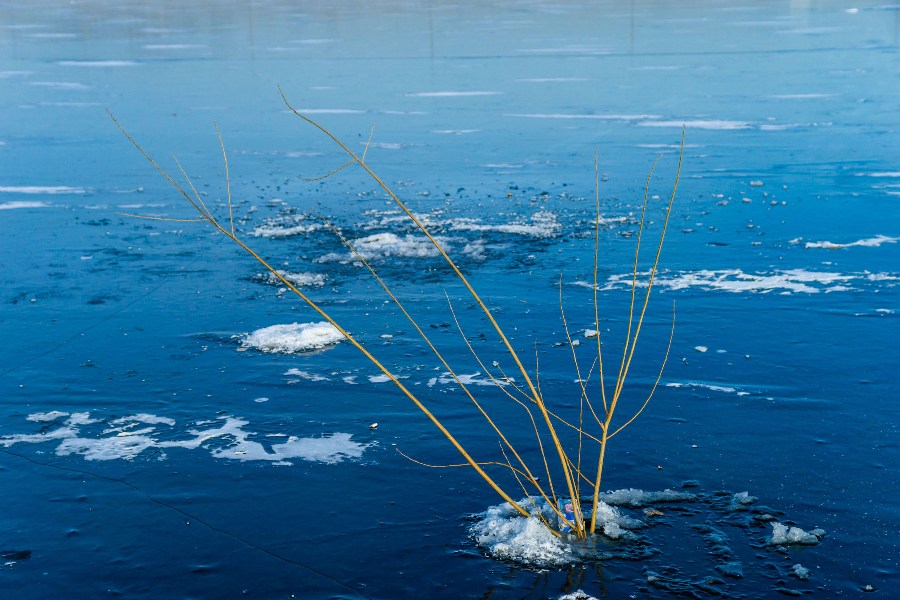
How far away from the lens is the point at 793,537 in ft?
13.1

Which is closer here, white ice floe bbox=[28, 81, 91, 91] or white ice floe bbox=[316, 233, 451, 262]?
white ice floe bbox=[316, 233, 451, 262]

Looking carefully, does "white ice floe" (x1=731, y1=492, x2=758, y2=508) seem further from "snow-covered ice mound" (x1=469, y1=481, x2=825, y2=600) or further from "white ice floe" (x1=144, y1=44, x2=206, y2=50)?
"white ice floe" (x1=144, y1=44, x2=206, y2=50)

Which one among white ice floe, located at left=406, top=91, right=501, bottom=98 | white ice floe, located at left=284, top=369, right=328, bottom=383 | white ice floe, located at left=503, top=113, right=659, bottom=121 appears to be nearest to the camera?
white ice floe, located at left=284, top=369, right=328, bottom=383

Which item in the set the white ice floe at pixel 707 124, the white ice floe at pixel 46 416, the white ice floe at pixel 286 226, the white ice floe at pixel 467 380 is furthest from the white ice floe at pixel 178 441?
the white ice floe at pixel 707 124

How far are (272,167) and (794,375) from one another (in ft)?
23.1

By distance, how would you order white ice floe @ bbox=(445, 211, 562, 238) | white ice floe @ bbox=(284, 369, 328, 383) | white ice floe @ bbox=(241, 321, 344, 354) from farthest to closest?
white ice floe @ bbox=(445, 211, 562, 238) → white ice floe @ bbox=(241, 321, 344, 354) → white ice floe @ bbox=(284, 369, 328, 383)

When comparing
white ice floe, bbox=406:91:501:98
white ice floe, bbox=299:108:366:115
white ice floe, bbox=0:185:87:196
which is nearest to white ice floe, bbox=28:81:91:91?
white ice floe, bbox=299:108:366:115

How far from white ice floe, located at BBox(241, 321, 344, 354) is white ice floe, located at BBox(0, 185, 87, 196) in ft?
16.1

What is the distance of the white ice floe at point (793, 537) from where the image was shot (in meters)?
3.99

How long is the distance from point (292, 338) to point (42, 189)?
547 cm

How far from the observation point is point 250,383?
222 inches

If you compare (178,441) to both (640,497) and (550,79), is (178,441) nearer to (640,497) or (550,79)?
(640,497)

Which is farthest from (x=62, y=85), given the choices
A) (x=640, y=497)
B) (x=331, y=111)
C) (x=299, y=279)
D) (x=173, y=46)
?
A: (x=640, y=497)

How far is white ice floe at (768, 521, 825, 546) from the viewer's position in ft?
13.1
